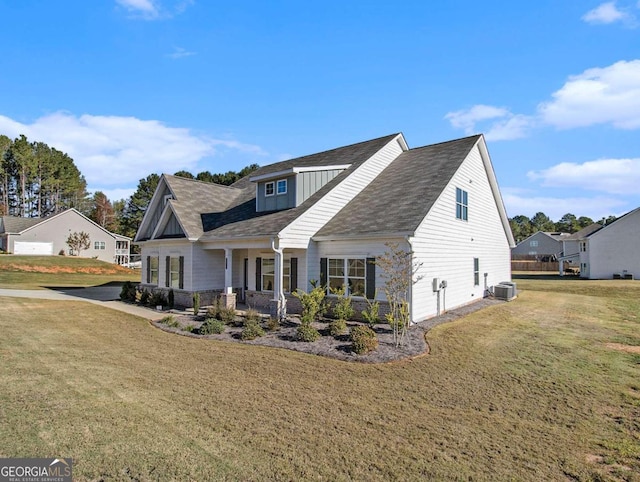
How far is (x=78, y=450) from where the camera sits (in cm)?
478

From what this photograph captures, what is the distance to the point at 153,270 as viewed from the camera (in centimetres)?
2114

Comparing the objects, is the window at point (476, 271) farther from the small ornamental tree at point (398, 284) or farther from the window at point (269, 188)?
the window at point (269, 188)

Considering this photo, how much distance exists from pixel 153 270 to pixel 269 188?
349 inches

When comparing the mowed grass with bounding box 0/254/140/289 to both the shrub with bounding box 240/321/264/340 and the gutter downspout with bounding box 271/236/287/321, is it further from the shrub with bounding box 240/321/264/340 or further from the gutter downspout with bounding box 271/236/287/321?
the shrub with bounding box 240/321/264/340

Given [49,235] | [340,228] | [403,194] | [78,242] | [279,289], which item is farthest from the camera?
[78,242]

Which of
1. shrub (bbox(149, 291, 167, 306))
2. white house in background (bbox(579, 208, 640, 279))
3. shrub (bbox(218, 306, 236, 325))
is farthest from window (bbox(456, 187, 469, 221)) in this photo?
white house in background (bbox(579, 208, 640, 279))

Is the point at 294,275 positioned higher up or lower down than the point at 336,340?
higher up

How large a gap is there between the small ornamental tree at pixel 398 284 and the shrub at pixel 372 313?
559 mm

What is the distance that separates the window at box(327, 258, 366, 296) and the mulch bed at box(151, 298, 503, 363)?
4.92ft

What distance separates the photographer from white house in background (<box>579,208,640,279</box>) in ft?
114

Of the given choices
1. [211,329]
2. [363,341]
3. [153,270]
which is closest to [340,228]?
[363,341]

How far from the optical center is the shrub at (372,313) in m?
12.6

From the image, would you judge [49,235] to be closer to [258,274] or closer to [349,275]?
[258,274]

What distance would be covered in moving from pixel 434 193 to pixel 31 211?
8422 centimetres
